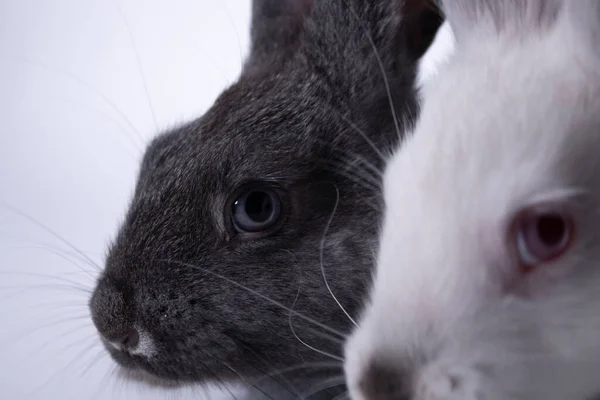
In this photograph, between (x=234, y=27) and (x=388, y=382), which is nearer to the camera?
(x=388, y=382)

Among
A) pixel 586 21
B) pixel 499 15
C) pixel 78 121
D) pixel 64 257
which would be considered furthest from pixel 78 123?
pixel 586 21

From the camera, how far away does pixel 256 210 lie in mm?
1026

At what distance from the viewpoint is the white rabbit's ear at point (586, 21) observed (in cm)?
72

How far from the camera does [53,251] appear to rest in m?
1.28

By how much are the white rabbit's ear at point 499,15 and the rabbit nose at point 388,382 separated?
0.43m

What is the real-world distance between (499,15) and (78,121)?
934mm

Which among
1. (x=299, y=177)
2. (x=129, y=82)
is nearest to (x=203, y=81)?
(x=129, y=82)

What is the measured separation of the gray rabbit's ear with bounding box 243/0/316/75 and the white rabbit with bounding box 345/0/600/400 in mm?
532

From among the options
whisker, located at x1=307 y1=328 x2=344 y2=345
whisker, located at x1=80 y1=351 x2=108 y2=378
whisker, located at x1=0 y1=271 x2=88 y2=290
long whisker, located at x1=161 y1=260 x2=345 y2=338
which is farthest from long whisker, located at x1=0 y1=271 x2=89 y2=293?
whisker, located at x1=307 y1=328 x2=344 y2=345

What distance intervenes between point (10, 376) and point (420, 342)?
0.79 m

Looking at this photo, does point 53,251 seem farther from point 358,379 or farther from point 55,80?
point 358,379

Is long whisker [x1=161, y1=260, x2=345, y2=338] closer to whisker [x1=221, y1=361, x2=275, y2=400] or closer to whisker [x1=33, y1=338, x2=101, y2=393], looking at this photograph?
whisker [x1=221, y1=361, x2=275, y2=400]

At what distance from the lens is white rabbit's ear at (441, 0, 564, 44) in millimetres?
845

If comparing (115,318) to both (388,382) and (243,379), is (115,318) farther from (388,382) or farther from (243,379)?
(388,382)
